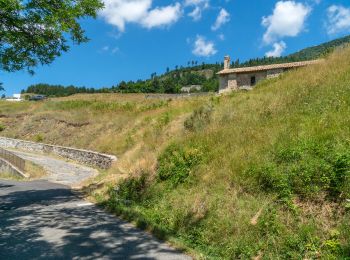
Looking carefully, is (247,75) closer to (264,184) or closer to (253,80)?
(253,80)

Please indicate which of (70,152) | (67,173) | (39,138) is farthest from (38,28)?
(39,138)

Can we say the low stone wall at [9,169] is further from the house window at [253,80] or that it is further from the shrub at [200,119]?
the house window at [253,80]

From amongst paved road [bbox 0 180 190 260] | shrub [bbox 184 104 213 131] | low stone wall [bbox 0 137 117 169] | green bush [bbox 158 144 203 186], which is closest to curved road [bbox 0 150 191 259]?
paved road [bbox 0 180 190 260]

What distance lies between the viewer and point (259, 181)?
27.2 ft

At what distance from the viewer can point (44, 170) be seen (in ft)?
88.6

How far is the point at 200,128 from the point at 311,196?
8052 mm

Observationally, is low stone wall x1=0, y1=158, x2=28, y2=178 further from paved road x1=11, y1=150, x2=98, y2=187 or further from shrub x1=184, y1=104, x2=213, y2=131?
shrub x1=184, y1=104, x2=213, y2=131

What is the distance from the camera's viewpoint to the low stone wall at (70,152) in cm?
2831

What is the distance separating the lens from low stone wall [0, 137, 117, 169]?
28312 mm

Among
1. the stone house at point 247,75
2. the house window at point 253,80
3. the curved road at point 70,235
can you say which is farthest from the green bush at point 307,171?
the house window at point 253,80

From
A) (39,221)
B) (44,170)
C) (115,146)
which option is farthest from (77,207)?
(115,146)

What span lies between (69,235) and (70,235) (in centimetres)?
2

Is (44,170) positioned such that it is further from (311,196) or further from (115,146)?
(311,196)

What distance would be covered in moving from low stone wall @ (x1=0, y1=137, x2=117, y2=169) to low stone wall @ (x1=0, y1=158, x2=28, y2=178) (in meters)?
5.57
